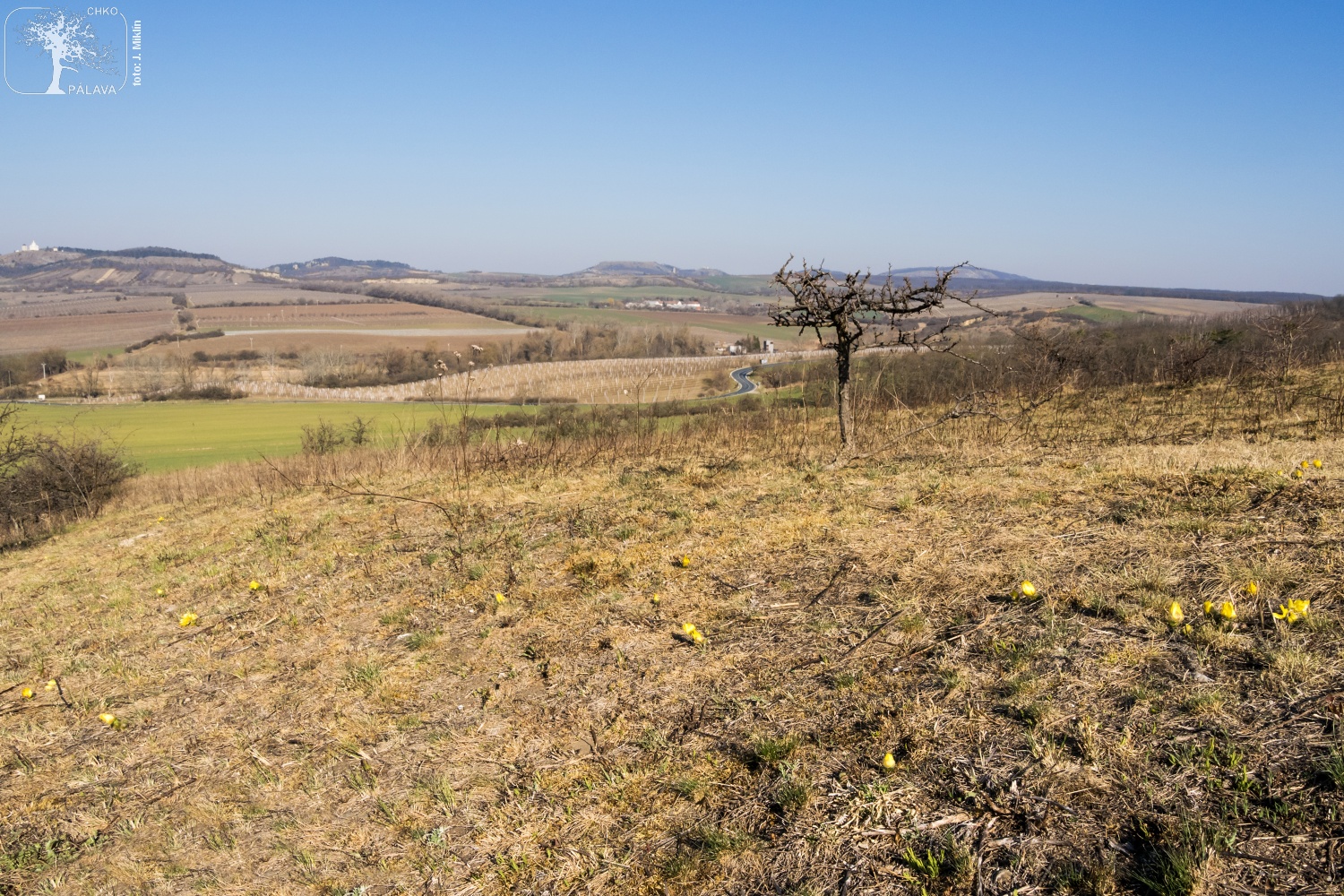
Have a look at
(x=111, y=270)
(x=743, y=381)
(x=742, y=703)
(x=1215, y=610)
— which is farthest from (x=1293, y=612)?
(x=111, y=270)

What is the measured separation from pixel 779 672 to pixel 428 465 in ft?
31.9

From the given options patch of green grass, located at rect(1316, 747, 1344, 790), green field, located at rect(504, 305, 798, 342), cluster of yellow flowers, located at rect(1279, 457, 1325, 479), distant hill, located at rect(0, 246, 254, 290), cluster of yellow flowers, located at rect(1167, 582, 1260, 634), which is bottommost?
patch of green grass, located at rect(1316, 747, 1344, 790)

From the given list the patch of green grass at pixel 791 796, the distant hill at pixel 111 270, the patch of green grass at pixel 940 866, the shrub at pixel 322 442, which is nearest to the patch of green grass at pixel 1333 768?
the patch of green grass at pixel 940 866

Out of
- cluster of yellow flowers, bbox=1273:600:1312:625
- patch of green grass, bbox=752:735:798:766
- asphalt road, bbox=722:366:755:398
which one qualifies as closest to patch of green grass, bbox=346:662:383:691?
patch of green grass, bbox=752:735:798:766

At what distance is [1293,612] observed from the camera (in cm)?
374

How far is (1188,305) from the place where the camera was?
80.2 meters

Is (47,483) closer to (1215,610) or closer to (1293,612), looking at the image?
(1215,610)

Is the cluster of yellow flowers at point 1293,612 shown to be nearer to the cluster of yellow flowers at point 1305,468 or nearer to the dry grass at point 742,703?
the dry grass at point 742,703

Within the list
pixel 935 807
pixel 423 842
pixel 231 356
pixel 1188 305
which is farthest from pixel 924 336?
pixel 1188 305

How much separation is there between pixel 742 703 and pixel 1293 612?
2836 mm

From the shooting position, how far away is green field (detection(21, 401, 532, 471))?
3612cm

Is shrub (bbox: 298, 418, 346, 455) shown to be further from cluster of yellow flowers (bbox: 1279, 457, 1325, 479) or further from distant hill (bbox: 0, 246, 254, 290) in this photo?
distant hill (bbox: 0, 246, 254, 290)

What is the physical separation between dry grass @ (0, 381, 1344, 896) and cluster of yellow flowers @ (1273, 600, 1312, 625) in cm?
7

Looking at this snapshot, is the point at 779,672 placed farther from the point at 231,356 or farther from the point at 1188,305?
the point at 1188,305
